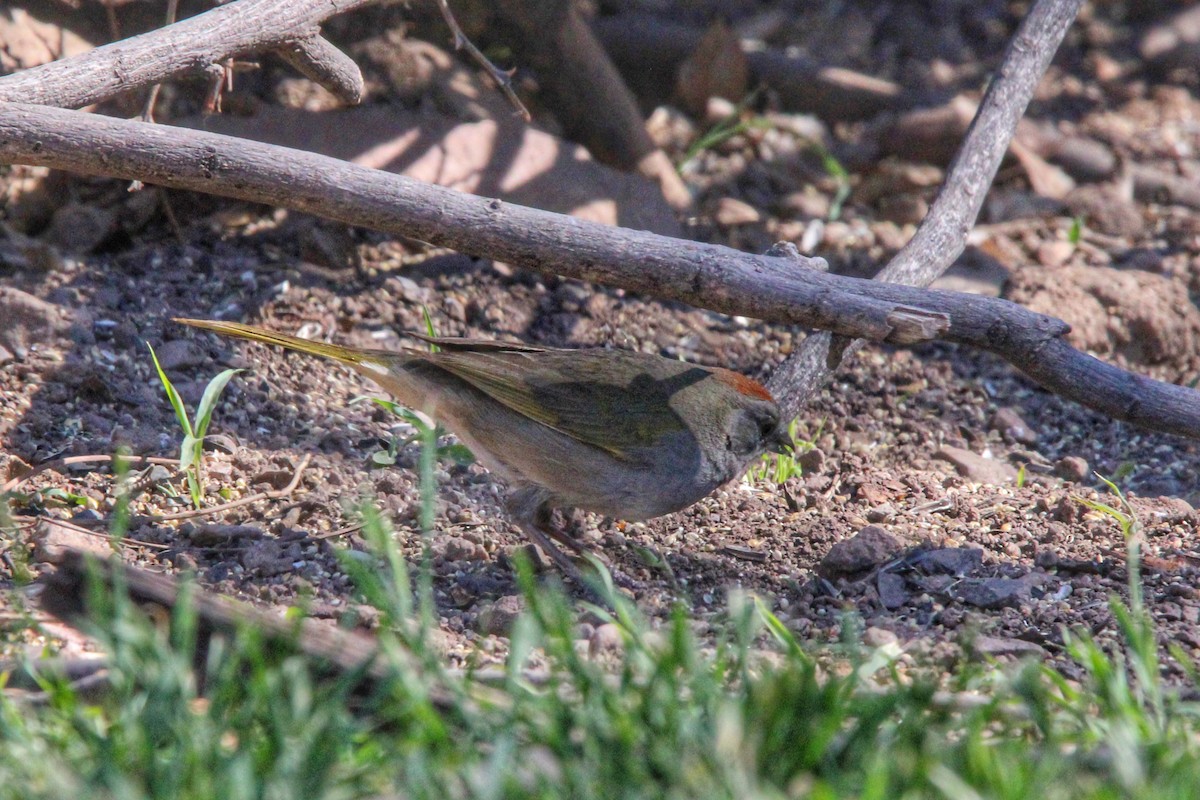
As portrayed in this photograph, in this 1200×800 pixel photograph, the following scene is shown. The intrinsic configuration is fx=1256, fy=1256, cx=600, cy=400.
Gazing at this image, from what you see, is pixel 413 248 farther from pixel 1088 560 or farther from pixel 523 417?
pixel 1088 560

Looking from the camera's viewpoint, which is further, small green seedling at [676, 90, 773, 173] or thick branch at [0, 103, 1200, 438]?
small green seedling at [676, 90, 773, 173]

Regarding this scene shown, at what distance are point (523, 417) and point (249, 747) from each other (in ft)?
7.01

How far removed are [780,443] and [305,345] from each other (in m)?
1.73

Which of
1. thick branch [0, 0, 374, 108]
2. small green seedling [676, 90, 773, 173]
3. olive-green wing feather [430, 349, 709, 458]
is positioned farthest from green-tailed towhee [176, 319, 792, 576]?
small green seedling [676, 90, 773, 173]

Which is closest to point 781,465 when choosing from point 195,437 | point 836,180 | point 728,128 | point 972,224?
point 972,224

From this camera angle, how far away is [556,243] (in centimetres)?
392

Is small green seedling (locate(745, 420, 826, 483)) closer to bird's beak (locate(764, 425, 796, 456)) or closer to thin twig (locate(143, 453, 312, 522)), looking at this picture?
bird's beak (locate(764, 425, 796, 456))

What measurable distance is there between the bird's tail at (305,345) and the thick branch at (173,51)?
0.82m

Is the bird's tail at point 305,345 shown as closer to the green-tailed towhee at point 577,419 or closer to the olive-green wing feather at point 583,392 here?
the green-tailed towhee at point 577,419

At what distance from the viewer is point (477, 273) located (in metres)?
5.98

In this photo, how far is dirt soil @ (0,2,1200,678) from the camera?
3.99m

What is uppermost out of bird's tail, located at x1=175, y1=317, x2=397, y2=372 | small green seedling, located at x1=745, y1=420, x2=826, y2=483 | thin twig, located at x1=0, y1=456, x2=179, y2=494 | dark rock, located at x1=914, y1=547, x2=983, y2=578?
dark rock, located at x1=914, y1=547, x2=983, y2=578

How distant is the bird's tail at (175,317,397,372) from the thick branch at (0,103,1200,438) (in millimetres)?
589

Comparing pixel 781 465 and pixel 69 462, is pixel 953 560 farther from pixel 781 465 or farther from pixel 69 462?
pixel 69 462
